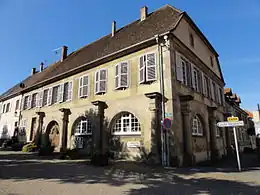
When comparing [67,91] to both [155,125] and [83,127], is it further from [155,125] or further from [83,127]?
[155,125]

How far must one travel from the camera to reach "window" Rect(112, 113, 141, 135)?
11.0 metres

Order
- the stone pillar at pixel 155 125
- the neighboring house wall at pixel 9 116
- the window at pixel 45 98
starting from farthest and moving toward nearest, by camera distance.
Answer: the neighboring house wall at pixel 9 116, the window at pixel 45 98, the stone pillar at pixel 155 125

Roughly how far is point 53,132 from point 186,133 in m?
11.5

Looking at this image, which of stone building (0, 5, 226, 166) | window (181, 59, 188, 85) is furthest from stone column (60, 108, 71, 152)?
window (181, 59, 188, 85)


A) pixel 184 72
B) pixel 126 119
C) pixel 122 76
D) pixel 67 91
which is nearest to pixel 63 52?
pixel 67 91

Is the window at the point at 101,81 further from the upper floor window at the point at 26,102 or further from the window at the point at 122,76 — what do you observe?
the upper floor window at the point at 26,102

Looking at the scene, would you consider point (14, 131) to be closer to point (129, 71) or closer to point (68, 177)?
point (129, 71)

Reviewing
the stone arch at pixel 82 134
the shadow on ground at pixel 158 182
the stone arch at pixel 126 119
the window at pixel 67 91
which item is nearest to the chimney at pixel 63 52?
the window at pixel 67 91

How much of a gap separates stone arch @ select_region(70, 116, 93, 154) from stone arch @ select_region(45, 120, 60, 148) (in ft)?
7.73

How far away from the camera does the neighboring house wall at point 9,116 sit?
21.7 metres

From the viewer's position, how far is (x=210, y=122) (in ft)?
46.4

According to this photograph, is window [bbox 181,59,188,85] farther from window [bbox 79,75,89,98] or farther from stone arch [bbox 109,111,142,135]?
window [bbox 79,75,89,98]

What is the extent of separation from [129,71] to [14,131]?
16763mm

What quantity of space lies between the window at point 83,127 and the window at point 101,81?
244cm
